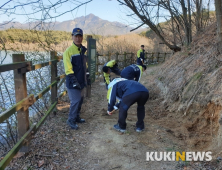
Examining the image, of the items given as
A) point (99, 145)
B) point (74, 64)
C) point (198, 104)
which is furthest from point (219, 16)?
point (99, 145)

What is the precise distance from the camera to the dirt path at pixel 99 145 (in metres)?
2.90

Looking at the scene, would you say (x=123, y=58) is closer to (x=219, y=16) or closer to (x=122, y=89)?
(x=219, y=16)

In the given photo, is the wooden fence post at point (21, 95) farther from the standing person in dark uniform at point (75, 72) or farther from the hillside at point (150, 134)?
the standing person in dark uniform at point (75, 72)

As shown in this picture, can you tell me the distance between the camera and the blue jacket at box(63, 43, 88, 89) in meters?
3.84

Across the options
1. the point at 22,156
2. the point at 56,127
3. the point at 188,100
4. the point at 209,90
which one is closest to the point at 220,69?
the point at 209,90

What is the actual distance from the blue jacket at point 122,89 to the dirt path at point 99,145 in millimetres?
716

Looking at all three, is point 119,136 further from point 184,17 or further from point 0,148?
point 184,17

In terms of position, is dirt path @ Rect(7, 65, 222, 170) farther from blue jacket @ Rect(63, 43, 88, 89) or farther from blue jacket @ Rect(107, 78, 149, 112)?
blue jacket @ Rect(63, 43, 88, 89)

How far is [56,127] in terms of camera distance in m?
4.02

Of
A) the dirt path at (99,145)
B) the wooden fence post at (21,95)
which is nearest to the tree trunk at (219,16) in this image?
the dirt path at (99,145)

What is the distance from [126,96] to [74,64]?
1.36 meters

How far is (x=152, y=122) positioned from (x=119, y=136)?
3.95 feet

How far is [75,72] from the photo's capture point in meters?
4.07

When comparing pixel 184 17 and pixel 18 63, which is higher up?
pixel 184 17
